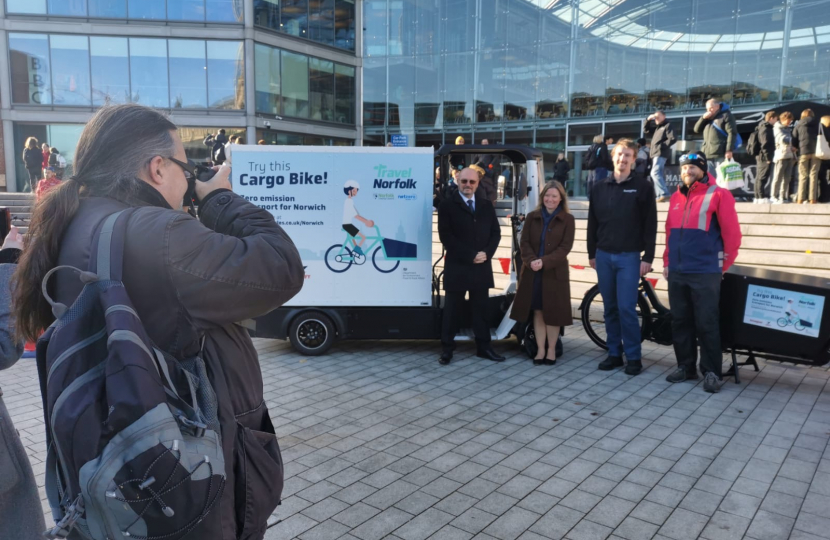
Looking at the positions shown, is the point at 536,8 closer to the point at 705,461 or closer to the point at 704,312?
the point at 704,312

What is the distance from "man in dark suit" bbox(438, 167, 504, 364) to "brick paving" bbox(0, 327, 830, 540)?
1.59ft

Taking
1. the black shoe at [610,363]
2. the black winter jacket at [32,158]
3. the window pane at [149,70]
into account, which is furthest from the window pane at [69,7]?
the black shoe at [610,363]

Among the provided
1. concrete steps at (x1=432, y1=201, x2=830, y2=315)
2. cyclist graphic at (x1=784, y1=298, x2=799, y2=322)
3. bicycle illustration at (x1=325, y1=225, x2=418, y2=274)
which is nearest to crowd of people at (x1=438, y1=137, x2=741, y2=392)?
bicycle illustration at (x1=325, y1=225, x2=418, y2=274)

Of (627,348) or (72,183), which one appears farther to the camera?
(627,348)

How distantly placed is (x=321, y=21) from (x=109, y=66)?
9648 mm

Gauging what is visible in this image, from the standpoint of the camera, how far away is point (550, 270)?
657cm

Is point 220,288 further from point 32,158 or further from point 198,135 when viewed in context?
point 198,135

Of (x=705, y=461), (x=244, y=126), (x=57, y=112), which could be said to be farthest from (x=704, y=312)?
(x=57, y=112)

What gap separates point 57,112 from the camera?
82.1 ft

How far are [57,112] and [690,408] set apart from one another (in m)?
27.5

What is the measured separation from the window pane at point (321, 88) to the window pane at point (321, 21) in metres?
1.07

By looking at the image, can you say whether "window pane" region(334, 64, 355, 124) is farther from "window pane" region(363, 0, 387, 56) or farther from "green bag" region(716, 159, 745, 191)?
"green bag" region(716, 159, 745, 191)

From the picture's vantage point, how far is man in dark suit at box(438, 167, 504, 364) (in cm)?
655

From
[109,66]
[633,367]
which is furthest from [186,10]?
[633,367]
